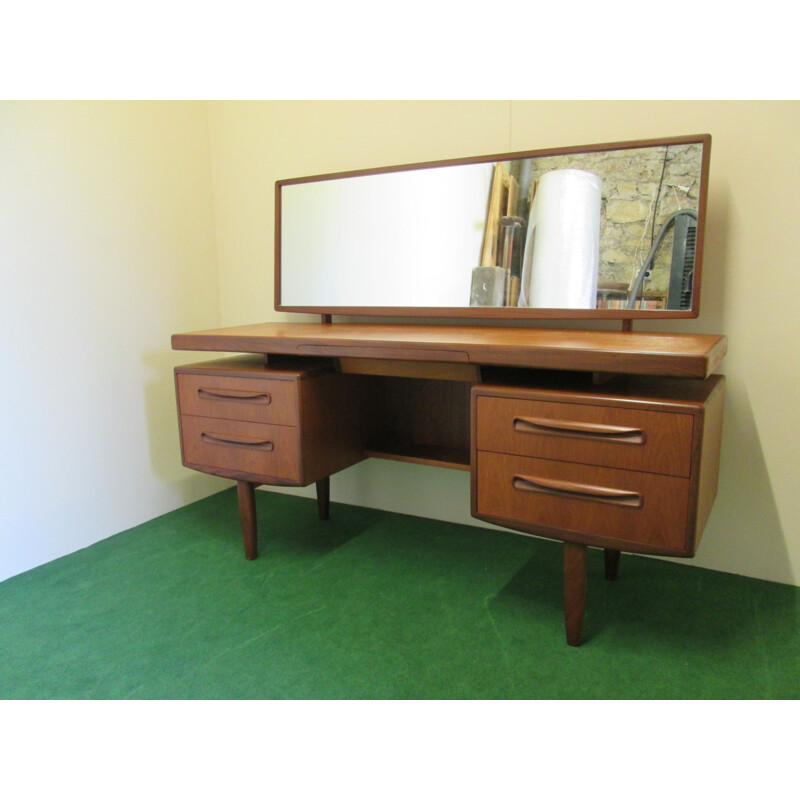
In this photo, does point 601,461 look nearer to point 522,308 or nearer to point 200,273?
point 522,308

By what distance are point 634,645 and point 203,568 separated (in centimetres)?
113

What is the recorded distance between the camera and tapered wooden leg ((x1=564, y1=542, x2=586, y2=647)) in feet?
4.22

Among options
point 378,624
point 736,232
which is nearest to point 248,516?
point 378,624

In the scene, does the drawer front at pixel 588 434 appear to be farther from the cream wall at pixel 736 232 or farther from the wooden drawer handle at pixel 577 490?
the cream wall at pixel 736 232

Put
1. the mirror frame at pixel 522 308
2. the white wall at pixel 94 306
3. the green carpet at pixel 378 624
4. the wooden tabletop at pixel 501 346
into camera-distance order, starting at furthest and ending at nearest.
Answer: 1. the white wall at pixel 94 306
2. the mirror frame at pixel 522 308
3. the green carpet at pixel 378 624
4. the wooden tabletop at pixel 501 346

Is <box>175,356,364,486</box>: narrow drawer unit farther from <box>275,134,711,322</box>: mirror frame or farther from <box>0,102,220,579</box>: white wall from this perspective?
<box>0,102,220,579</box>: white wall

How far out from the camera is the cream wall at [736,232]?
1457 mm

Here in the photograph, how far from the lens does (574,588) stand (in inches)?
51.4

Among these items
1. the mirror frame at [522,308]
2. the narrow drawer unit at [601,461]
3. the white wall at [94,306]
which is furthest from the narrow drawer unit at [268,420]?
the narrow drawer unit at [601,461]

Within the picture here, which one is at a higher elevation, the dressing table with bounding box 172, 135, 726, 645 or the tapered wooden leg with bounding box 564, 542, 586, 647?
the dressing table with bounding box 172, 135, 726, 645

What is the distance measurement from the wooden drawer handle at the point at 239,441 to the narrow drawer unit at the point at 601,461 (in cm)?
59

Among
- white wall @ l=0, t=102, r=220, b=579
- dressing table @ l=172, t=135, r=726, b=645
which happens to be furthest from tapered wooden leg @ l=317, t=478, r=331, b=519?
white wall @ l=0, t=102, r=220, b=579
